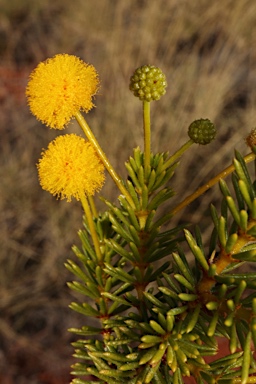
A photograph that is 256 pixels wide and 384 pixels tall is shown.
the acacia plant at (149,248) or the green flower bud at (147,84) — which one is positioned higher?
the green flower bud at (147,84)

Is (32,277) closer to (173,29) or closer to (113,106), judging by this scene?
(113,106)

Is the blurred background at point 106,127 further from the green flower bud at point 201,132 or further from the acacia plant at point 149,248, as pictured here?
the green flower bud at point 201,132

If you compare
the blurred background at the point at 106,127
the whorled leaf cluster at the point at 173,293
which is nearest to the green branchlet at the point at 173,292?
the whorled leaf cluster at the point at 173,293

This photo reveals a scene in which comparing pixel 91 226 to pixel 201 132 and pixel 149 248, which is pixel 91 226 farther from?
pixel 201 132

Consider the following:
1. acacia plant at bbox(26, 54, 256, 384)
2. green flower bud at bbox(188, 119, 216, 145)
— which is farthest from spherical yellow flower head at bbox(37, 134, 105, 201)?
green flower bud at bbox(188, 119, 216, 145)

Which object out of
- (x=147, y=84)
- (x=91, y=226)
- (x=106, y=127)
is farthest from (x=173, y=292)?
(x=106, y=127)

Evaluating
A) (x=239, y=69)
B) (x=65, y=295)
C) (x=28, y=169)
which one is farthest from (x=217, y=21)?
(x=65, y=295)
